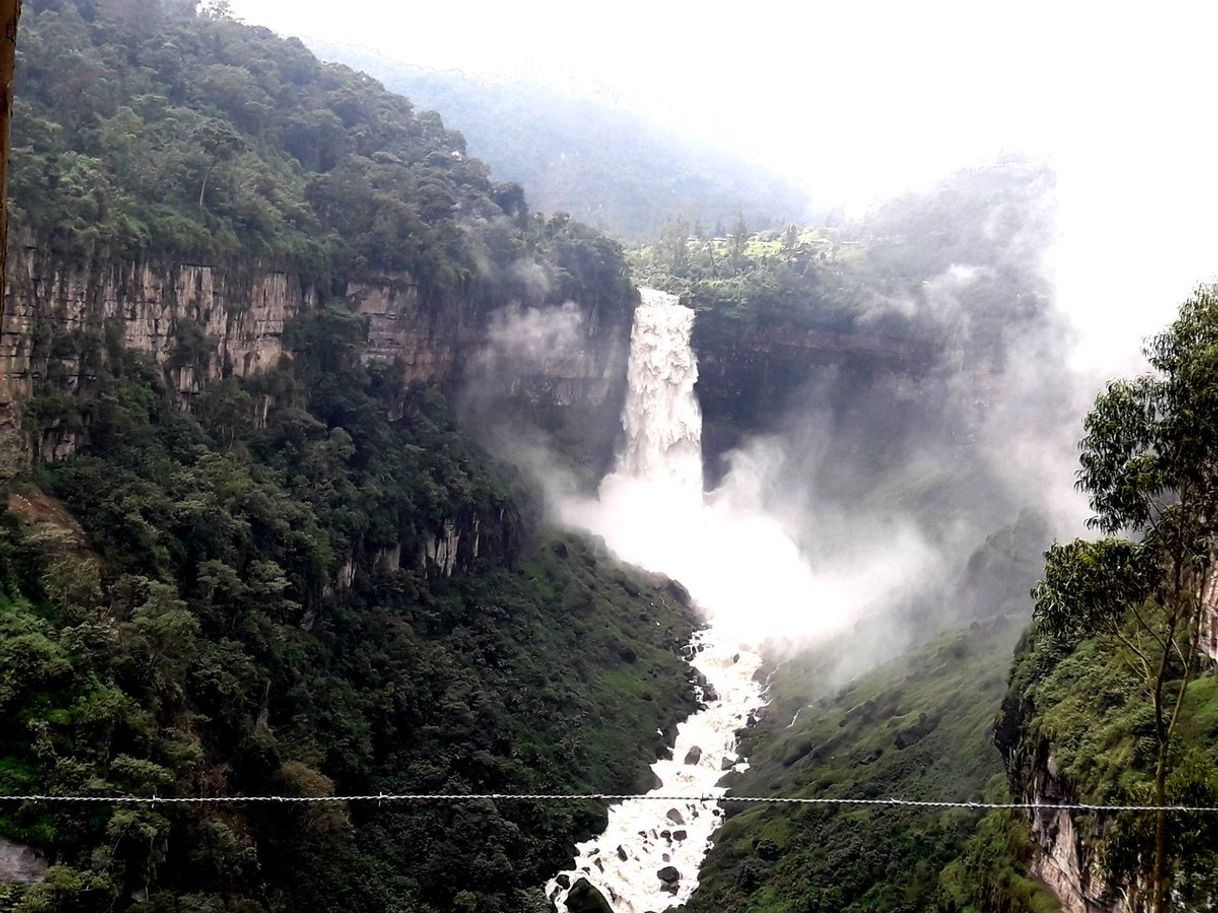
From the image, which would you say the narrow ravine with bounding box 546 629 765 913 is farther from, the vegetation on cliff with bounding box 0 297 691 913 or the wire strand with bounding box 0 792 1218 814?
the wire strand with bounding box 0 792 1218 814

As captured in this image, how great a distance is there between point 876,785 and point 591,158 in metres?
139

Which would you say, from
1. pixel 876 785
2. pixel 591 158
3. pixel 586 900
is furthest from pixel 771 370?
pixel 591 158

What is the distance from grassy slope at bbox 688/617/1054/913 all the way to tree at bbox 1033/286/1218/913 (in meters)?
9.61

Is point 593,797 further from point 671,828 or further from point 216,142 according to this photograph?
point 216,142

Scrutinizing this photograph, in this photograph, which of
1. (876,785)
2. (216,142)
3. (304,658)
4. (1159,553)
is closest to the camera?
(1159,553)

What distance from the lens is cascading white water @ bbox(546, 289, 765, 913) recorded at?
122 ft

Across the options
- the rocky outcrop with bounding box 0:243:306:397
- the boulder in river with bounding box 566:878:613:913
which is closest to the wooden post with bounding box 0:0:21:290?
the rocky outcrop with bounding box 0:243:306:397

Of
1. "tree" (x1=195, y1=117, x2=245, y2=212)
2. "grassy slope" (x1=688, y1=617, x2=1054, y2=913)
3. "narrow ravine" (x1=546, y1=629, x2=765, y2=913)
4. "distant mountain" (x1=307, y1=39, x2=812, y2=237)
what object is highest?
"distant mountain" (x1=307, y1=39, x2=812, y2=237)

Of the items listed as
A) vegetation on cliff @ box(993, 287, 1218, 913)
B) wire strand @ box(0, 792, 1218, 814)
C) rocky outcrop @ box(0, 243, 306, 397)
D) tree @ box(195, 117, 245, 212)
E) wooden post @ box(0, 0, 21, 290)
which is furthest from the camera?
tree @ box(195, 117, 245, 212)

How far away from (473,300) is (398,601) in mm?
20429

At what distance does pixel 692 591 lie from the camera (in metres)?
65.3

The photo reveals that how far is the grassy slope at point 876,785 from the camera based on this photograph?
101 feet

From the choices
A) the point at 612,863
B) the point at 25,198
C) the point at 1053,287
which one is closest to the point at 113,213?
the point at 25,198

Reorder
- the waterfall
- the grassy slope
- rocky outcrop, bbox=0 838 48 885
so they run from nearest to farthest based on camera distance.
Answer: rocky outcrop, bbox=0 838 48 885, the grassy slope, the waterfall
